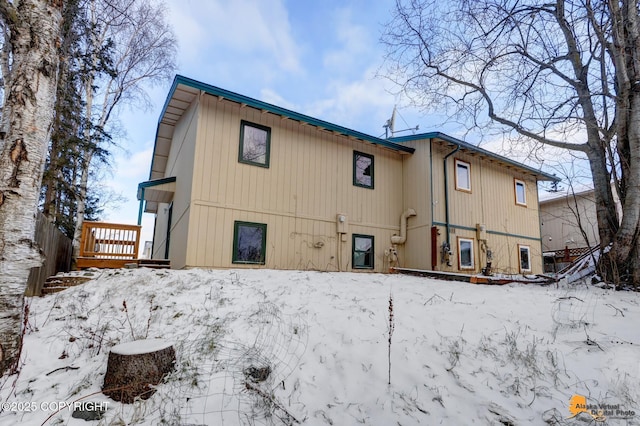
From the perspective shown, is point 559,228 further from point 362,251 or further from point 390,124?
point 362,251

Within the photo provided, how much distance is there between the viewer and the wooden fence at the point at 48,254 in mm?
5703

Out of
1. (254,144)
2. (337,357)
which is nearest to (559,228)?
(254,144)

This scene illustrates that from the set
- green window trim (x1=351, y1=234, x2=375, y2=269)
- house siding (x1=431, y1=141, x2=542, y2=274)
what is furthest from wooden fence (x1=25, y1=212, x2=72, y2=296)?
house siding (x1=431, y1=141, x2=542, y2=274)

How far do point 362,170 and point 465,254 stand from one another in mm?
4457

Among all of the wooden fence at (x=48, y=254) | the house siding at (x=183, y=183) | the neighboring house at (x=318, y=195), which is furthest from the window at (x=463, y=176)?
the wooden fence at (x=48, y=254)

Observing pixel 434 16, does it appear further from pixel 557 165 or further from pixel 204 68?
pixel 204 68

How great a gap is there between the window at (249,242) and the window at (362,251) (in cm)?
297

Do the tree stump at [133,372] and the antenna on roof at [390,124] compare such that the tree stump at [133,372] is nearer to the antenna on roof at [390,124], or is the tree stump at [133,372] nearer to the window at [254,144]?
the window at [254,144]

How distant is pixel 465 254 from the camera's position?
1120cm

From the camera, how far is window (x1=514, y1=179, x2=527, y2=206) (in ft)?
44.4

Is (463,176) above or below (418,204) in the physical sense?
above

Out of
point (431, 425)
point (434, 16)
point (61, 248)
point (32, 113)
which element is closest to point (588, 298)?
point (431, 425)

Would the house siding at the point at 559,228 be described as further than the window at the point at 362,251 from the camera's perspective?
Yes

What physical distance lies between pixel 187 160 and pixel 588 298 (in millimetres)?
8868
